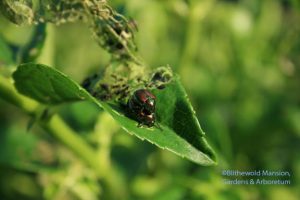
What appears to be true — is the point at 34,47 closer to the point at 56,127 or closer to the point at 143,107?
the point at 56,127

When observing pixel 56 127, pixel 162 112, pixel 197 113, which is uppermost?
pixel 162 112

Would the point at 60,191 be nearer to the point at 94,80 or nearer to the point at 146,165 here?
the point at 146,165

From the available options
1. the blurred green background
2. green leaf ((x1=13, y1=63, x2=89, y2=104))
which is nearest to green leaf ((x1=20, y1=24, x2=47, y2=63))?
the blurred green background

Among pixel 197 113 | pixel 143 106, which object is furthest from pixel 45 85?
pixel 197 113

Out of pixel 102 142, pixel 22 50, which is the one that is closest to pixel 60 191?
pixel 102 142

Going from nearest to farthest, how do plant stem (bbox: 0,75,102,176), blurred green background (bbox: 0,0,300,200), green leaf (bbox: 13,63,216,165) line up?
green leaf (bbox: 13,63,216,165)
plant stem (bbox: 0,75,102,176)
blurred green background (bbox: 0,0,300,200)

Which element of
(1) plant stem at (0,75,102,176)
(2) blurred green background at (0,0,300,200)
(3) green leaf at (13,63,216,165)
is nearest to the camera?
(3) green leaf at (13,63,216,165)

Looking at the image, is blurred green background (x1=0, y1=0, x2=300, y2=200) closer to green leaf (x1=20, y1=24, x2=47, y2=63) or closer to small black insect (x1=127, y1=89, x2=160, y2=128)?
green leaf (x1=20, y1=24, x2=47, y2=63)

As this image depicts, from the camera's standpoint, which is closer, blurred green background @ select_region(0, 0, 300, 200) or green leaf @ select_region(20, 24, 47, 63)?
green leaf @ select_region(20, 24, 47, 63)
